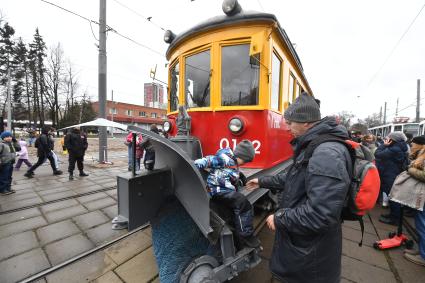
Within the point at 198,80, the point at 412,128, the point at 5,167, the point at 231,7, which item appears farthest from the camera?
the point at 412,128

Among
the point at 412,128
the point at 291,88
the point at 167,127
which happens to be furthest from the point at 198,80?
the point at 412,128

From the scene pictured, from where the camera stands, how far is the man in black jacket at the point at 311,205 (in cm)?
116

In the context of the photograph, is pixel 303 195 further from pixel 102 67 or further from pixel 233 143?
pixel 102 67

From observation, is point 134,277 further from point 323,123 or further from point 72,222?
point 323,123

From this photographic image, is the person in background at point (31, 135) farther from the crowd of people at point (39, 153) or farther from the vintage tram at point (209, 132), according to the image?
the vintage tram at point (209, 132)

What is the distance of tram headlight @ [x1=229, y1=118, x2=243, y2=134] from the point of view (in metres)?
2.61

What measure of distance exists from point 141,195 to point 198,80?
1.99 metres

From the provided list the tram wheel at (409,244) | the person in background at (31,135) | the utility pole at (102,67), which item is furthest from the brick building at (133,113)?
the tram wheel at (409,244)

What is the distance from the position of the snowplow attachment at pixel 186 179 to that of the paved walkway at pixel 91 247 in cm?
114

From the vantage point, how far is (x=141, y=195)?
164 cm

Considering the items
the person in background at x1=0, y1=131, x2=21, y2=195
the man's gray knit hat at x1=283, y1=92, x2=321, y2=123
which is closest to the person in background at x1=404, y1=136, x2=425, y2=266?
the man's gray knit hat at x1=283, y1=92, x2=321, y2=123

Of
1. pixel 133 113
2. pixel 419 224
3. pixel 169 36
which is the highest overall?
pixel 133 113

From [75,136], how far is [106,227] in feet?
13.7

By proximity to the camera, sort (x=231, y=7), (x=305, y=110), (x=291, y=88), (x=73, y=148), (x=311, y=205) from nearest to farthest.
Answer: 1. (x=311, y=205)
2. (x=305, y=110)
3. (x=231, y=7)
4. (x=291, y=88)
5. (x=73, y=148)
